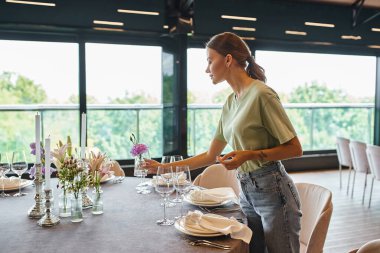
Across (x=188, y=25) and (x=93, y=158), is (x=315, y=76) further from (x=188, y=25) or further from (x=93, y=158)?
(x=93, y=158)

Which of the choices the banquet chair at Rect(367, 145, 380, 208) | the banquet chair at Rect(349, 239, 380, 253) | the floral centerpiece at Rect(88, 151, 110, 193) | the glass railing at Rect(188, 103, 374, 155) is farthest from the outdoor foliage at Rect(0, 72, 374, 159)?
the banquet chair at Rect(349, 239, 380, 253)

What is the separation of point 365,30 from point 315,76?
121 cm

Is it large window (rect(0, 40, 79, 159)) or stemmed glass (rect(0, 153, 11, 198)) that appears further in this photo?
large window (rect(0, 40, 79, 159))

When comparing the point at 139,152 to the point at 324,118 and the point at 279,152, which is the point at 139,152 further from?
the point at 324,118

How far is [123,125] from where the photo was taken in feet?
19.1

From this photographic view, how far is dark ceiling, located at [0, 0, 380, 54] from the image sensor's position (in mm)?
4938

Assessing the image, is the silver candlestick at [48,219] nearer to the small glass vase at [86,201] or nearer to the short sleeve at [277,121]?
the small glass vase at [86,201]

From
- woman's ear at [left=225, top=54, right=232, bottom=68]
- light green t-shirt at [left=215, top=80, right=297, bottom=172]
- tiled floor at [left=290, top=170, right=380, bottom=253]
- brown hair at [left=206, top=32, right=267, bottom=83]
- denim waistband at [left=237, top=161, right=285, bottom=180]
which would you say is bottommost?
tiled floor at [left=290, top=170, right=380, bottom=253]

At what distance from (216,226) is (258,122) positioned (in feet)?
1.69

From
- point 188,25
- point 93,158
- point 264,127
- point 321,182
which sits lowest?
point 321,182

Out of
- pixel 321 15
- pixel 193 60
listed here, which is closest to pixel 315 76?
pixel 321 15

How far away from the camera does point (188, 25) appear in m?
5.59

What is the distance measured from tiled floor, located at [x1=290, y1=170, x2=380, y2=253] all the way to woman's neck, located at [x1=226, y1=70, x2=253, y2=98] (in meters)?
2.19

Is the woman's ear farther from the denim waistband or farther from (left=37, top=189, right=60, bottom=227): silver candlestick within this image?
(left=37, top=189, right=60, bottom=227): silver candlestick
